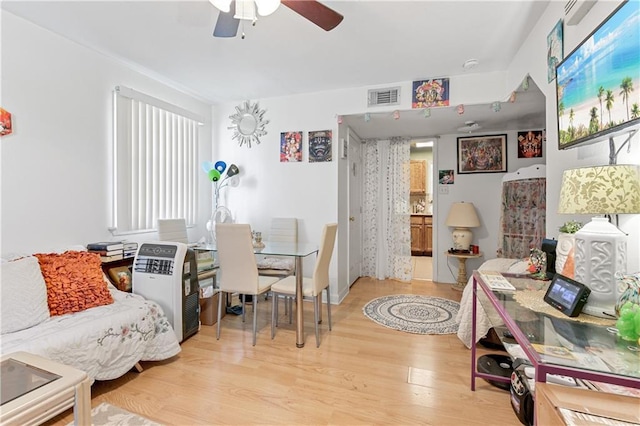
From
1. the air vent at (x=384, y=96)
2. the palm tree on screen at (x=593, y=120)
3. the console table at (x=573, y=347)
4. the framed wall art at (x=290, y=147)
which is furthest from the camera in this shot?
the framed wall art at (x=290, y=147)

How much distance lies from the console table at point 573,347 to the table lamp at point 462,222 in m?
3.06

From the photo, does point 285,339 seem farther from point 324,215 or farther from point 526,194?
point 526,194

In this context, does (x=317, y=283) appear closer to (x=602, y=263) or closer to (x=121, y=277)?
(x=121, y=277)

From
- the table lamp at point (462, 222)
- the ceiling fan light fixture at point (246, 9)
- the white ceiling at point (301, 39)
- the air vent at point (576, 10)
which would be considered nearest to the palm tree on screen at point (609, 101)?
the air vent at point (576, 10)

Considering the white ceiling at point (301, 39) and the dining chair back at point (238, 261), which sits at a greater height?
the white ceiling at point (301, 39)

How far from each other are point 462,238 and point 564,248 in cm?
287

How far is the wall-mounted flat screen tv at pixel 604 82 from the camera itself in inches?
43.8

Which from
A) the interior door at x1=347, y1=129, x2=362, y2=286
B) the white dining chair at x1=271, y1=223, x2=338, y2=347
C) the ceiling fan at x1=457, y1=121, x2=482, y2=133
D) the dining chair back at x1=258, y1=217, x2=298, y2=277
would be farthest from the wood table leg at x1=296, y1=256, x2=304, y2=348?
the ceiling fan at x1=457, y1=121, x2=482, y2=133

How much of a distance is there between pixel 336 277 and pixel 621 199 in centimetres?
286

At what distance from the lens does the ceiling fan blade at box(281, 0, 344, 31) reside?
64.5 inches

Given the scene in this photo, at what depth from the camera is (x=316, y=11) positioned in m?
1.72

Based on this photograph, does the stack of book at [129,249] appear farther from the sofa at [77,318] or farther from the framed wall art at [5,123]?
the framed wall art at [5,123]

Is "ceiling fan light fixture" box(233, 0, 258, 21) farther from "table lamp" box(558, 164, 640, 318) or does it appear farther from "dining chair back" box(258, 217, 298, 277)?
"dining chair back" box(258, 217, 298, 277)

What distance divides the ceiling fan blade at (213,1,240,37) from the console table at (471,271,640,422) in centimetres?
212
